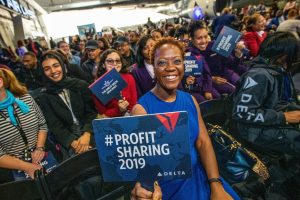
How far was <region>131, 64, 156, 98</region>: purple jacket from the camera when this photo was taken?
3441 mm

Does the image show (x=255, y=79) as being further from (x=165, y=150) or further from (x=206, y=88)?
(x=206, y=88)

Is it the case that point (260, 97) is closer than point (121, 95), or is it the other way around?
point (260, 97)

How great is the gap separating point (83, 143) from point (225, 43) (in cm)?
228

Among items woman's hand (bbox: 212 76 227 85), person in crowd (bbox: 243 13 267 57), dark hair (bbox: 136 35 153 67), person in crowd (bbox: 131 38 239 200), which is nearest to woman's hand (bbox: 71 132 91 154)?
person in crowd (bbox: 131 38 239 200)

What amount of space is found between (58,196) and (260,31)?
13.9ft

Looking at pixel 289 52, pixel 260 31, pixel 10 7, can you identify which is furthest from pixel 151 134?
pixel 10 7

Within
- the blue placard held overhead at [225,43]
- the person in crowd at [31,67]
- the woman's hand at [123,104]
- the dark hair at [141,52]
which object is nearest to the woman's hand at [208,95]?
the blue placard held overhead at [225,43]

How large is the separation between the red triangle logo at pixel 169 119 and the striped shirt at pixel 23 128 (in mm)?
1516

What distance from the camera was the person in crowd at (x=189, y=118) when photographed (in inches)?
66.5

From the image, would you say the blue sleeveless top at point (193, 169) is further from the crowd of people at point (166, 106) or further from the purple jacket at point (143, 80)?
the purple jacket at point (143, 80)

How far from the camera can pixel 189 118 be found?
5.96ft

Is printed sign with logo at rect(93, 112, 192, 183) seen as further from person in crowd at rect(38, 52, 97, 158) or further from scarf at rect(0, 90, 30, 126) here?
person in crowd at rect(38, 52, 97, 158)

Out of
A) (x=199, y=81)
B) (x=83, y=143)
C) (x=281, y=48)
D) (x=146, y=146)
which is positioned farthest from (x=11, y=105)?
(x=281, y=48)

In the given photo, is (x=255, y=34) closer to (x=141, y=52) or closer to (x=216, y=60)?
(x=216, y=60)
